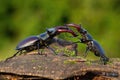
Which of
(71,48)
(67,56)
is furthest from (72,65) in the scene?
(71,48)

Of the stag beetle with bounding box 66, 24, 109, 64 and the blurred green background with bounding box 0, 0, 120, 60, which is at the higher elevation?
the blurred green background with bounding box 0, 0, 120, 60

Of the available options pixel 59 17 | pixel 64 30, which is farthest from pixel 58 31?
pixel 59 17

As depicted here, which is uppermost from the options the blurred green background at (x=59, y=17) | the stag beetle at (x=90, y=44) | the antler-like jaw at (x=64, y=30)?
the blurred green background at (x=59, y=17)

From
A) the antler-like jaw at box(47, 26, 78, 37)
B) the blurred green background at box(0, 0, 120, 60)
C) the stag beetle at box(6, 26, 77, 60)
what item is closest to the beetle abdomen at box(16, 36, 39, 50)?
the stag beetle at box(6, 26, 77, 60)

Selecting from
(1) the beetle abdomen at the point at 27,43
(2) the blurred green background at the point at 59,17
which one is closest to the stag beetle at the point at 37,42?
(1) the beetle abdomen at the point at 27,43

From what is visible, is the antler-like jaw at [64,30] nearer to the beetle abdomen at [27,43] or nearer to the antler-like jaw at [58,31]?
the antler-like jaw at [58,31]

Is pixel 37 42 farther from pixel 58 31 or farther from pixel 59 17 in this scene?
pixel 59 17

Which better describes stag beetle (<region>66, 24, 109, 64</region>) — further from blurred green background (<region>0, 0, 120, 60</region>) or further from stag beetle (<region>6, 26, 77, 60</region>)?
blurred green background (<region>0, 0, 120, 60</region>)

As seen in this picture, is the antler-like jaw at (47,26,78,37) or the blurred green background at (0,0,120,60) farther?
the blurred green background at (0,0,120,60)
